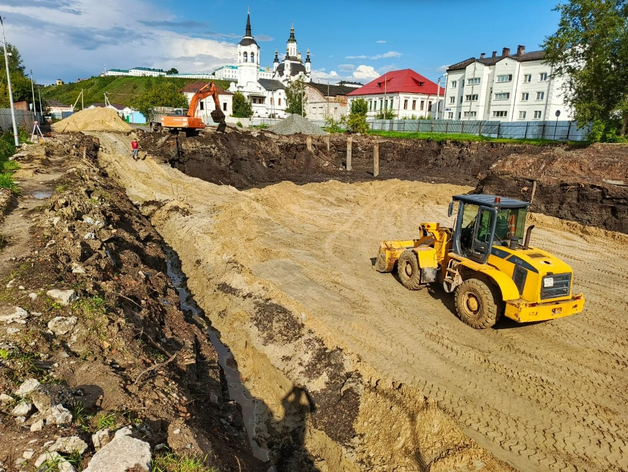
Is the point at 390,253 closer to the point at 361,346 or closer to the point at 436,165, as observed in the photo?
the point at 361,346

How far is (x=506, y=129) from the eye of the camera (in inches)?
1451

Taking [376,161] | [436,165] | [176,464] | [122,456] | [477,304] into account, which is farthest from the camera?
[436,165]

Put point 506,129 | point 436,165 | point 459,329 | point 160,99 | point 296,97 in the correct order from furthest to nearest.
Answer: point 296,97, point 160,99, point 506,129, point 436,165, point 459,329

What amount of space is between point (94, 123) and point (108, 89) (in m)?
91.1

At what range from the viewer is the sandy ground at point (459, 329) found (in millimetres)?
5984

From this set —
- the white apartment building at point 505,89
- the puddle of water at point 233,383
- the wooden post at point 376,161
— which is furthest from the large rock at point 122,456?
the white apartment building at point 505,89

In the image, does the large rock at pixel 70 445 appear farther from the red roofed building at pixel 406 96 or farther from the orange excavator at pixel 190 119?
the red roofed building at pixel 406 96

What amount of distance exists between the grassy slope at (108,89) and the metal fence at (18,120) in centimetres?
7766

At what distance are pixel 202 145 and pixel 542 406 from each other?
25533 mm

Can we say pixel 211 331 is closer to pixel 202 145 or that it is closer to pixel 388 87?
pixel 202 145

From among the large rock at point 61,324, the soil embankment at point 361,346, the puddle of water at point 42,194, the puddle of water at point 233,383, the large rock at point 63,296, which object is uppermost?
the puddle of water at point 42,194

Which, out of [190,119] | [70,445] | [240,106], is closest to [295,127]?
[190,119]

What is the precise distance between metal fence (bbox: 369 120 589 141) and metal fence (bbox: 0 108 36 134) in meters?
33.3

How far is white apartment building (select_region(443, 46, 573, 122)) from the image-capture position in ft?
150
